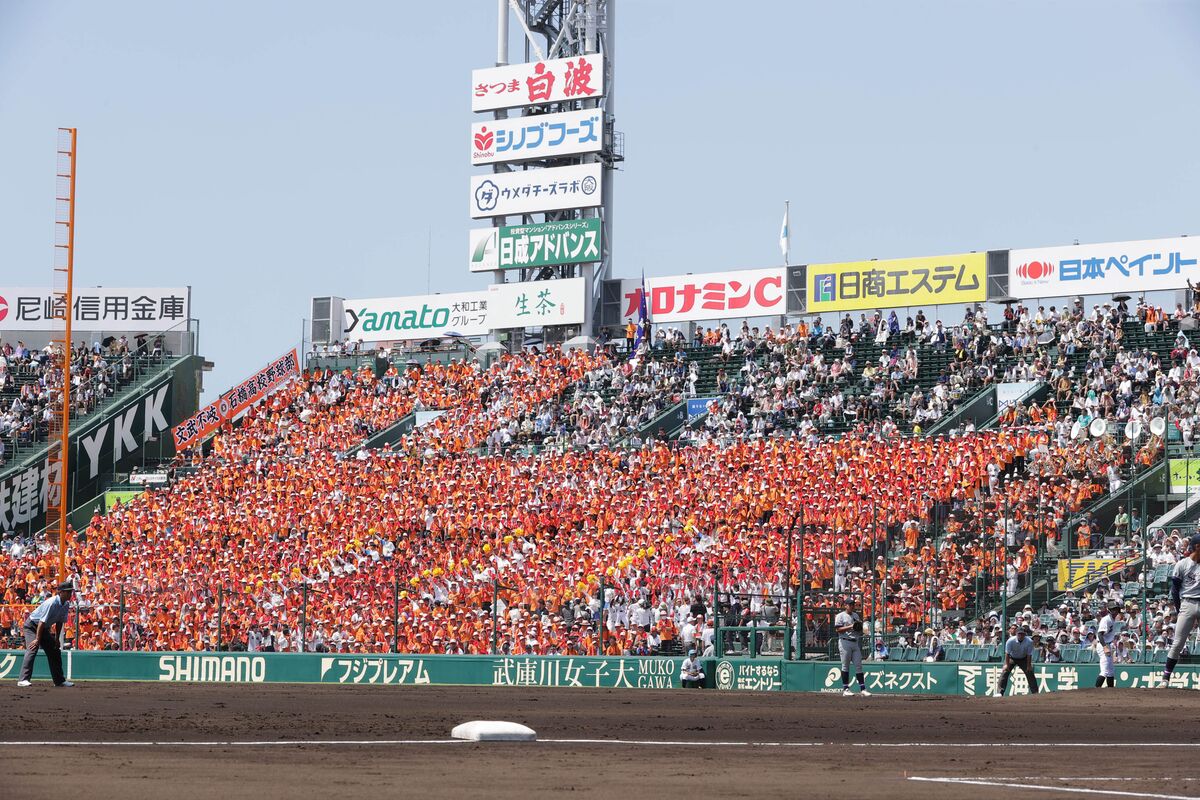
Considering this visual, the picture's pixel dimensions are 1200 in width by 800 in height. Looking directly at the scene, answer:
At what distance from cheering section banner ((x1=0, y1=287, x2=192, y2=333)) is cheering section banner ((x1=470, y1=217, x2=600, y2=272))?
12.0 m

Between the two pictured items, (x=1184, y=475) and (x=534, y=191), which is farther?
(x=534, y=191)

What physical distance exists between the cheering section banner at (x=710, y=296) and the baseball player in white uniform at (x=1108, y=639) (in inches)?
1129

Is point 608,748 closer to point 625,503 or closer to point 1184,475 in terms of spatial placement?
point 1184,475

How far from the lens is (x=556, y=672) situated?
3234cm

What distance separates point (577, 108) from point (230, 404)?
15.9 meters

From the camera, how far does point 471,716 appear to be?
1955 centimetres

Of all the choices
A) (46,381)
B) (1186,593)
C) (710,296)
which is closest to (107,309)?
(46,381)

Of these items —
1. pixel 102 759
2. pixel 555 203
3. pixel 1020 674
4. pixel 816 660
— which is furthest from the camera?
pixel 555 203

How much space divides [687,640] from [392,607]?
8.42 m

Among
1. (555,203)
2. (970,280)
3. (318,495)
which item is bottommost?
(318,495)

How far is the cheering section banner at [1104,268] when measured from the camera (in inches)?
1951

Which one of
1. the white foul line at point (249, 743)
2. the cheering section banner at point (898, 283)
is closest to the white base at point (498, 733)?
the white foul line at point (249, 743)

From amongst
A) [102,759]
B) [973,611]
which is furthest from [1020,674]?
[102,759]

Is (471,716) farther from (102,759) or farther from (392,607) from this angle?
(392,607)
